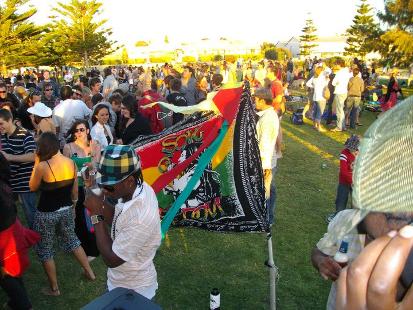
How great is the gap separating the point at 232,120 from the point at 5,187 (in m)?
2.23

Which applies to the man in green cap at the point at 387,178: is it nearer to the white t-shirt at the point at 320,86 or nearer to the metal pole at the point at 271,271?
the metal pole at the point at 271,271

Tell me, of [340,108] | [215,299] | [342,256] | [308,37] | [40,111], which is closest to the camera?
[342,256]

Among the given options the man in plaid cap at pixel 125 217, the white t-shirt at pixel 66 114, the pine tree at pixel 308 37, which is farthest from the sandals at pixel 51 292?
A: the pine tree at pixel 308 37

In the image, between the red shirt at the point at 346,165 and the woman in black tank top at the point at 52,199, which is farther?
the red shirt at the point at 346,165

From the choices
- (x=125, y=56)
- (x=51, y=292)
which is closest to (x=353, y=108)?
(x=51, y=292)

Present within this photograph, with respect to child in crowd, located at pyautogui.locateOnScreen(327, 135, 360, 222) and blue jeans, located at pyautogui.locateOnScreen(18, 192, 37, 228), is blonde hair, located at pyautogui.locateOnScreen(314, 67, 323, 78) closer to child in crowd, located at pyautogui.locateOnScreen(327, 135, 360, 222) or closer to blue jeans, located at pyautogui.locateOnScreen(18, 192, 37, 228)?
child in crowd, located at pyautogui.locateOnScreen(327, 135, 360, 222)

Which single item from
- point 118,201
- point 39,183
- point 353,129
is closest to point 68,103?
point 39,183

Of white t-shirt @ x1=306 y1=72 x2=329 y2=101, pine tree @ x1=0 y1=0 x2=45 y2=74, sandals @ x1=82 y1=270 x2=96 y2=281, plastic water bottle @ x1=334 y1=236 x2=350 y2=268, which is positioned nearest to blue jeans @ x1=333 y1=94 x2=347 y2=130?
white t-shirt @ x1=306 y1=72 x2=329 y2=101

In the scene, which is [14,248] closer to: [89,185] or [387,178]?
[89,185]

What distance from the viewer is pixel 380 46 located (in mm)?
29016

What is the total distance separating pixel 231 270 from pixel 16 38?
92.8ft

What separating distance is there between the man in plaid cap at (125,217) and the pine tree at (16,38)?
27.3 metres

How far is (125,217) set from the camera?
7.74 feet

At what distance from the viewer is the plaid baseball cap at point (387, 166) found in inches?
37.2
